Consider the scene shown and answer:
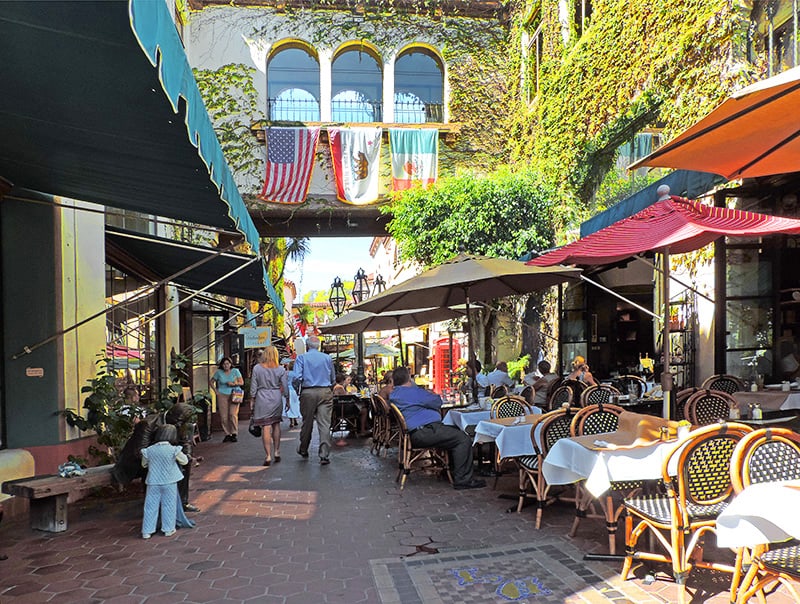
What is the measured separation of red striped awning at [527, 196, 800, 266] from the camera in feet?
15.9

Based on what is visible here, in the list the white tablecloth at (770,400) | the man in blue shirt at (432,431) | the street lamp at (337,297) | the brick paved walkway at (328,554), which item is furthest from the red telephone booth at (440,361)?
the brick paved walkway at (328,554)

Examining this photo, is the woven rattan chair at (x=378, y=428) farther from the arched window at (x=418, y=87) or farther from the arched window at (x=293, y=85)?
the arched window at (x=418, y=87)

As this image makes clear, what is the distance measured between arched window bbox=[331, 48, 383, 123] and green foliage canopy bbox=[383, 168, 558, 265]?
18.5 ft

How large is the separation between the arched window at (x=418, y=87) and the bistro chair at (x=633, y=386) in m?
11.6

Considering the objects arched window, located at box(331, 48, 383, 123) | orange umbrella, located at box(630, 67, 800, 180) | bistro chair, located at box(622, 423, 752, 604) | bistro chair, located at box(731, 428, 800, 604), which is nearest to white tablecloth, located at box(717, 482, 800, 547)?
bistro chair, located at box(731, 428, 800, 604)

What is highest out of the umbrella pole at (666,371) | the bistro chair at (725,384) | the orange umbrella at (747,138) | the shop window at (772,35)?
the shop window at (772,35)

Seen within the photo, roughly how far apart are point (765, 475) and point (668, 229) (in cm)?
220

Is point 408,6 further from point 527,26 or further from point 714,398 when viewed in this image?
point 714,398

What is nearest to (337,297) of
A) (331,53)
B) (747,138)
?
(331,53)

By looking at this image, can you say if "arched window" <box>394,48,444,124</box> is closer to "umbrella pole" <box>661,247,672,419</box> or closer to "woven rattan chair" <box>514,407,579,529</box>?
"umbrella pole" <box>661,247,672,419</box>

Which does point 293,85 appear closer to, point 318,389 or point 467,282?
point 318,389

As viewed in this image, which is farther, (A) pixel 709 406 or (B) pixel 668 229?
(A) pixel 709 406

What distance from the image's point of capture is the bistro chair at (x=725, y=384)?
8133 mm

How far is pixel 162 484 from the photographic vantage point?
5426mm
